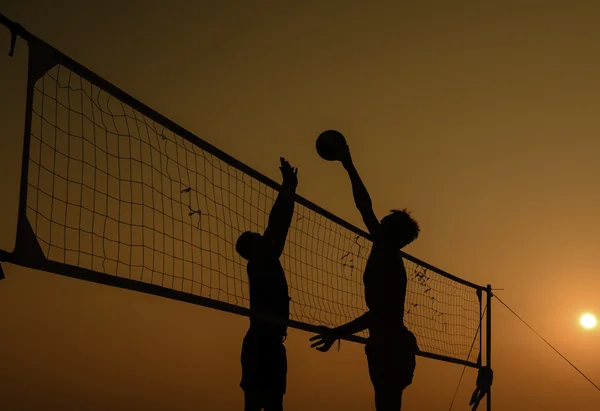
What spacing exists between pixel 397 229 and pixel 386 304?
1.49 feet

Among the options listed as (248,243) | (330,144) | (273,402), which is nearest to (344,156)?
(330,144)

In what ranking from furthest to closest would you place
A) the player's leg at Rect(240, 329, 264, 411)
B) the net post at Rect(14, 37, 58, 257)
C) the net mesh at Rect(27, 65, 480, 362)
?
1. the net mesh at Rect(27, 65, 480, 362)
2. the player's leg at Rect(240, 329, 264, 411)
3. the net post at Rect(14, 37, 58, 257)

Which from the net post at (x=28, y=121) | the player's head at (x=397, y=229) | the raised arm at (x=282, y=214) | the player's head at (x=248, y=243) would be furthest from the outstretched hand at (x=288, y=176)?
the net post at (x=28, y=121)

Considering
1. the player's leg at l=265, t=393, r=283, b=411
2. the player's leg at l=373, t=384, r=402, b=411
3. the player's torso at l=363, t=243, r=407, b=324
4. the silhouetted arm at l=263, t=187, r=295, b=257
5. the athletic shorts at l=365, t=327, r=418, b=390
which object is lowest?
the player's leg at l=373, t=384, r=402, b=411

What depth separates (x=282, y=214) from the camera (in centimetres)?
533

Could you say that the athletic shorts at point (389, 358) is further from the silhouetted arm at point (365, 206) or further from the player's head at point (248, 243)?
the player's head at point (248, 243)

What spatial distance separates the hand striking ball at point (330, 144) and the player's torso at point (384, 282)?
83cm

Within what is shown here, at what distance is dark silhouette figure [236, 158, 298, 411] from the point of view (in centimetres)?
510

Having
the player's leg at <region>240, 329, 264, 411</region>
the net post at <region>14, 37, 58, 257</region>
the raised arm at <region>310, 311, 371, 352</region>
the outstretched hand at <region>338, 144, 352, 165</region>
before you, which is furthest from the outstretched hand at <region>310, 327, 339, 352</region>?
the net post at <region>14, 37, 58, 257</region>

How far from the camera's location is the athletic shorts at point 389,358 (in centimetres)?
461

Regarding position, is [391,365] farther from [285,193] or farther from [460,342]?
[460,342]

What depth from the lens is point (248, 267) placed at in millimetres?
5203

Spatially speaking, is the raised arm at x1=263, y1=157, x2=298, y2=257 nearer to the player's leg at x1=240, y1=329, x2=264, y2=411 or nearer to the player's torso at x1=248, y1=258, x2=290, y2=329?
the player's torso at x1=248, y1=258, x2=290, y2=329

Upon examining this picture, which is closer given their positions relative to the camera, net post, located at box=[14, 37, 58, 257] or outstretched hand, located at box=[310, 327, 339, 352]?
net post, located at box=[14, 37, 58, 257]
